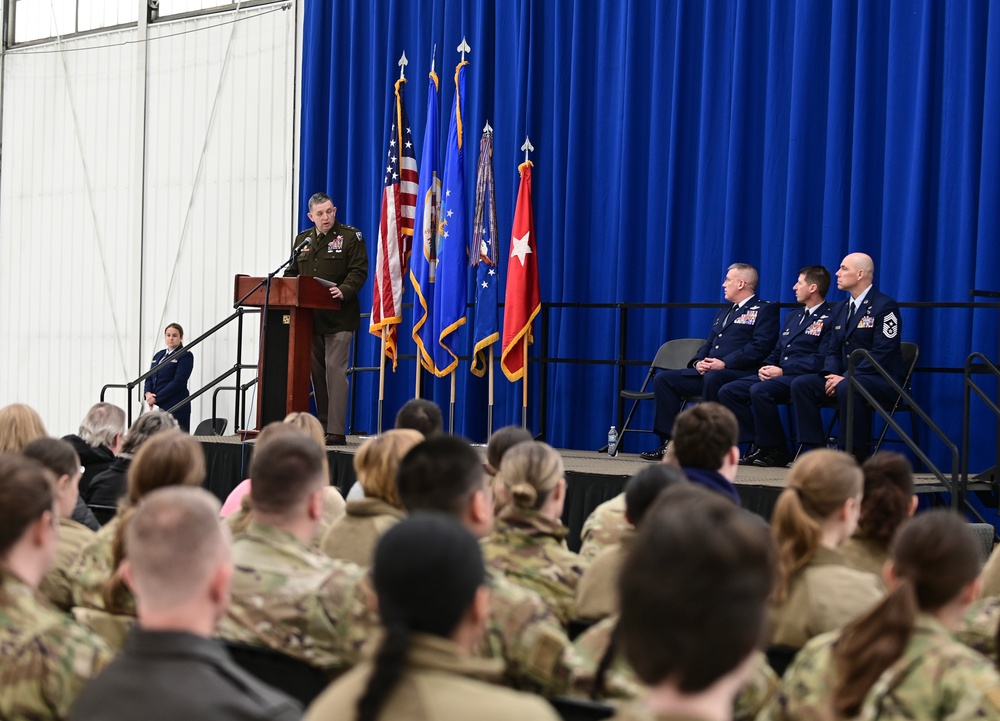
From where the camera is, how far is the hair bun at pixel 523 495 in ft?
8.75

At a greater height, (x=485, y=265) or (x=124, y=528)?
(x=485, y=265)

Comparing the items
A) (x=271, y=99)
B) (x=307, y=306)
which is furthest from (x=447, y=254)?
(x=271, y=99)

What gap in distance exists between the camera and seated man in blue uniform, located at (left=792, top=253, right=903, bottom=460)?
21.2ft

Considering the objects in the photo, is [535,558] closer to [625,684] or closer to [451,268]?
[625,684]

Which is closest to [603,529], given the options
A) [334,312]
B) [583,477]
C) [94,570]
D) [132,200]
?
[94,570]

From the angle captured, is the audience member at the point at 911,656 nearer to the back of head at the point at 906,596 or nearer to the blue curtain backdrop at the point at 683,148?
the back of head at the point at 906,596

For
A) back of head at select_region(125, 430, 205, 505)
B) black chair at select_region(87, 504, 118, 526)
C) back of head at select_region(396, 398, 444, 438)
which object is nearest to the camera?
back of head at select_region(125, 430, 205, 505)

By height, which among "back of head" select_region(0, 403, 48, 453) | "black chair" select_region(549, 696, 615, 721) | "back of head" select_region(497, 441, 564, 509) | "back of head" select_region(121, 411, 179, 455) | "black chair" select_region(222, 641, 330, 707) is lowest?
"black chair" select_region(222, 641, 330, 707)

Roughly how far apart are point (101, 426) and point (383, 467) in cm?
189

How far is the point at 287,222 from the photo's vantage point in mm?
10594

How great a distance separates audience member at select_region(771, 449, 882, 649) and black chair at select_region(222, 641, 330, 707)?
90cm

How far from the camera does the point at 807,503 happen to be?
2600 millimetres

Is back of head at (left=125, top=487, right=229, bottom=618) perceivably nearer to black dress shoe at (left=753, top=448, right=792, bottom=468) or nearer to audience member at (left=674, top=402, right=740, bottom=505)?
audience member at (left=674, top=402, right=740, bottom=505)

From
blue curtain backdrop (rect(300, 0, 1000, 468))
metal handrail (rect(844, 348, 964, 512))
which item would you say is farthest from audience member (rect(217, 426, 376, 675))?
blue curtain backdrop (rect(300, 0, 1000, 468))
